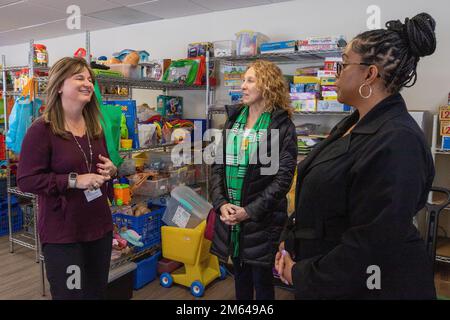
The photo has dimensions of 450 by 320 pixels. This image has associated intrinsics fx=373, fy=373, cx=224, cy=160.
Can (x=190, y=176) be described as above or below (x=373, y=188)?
below

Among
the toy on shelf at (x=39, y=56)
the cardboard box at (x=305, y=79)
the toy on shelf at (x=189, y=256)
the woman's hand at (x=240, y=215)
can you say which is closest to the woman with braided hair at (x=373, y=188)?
the woman's hand at (x=240, y=215)

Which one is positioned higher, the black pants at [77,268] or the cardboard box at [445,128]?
the cardboard box at [445,128]

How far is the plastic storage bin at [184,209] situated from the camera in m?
2.90

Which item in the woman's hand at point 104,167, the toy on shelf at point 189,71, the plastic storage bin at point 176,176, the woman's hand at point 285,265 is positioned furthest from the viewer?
the toy on shelf at point 189,71

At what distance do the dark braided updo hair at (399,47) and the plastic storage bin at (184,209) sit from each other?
2.09 metres

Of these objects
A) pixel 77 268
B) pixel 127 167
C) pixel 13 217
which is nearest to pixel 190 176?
pixel 127 167

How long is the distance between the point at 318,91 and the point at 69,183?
2.10 meters

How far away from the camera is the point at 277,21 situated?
3564mm

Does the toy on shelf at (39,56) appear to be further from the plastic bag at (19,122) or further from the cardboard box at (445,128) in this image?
the cardboard box at (445,128)

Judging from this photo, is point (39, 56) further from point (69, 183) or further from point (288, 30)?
point (288, 30)

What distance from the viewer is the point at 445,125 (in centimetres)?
263

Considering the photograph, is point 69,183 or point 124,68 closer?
point 69,183

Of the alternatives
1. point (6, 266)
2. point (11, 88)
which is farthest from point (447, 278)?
point (11, 88)
